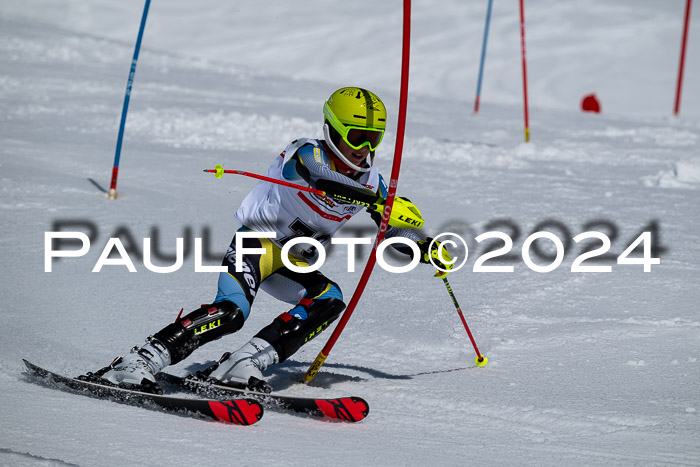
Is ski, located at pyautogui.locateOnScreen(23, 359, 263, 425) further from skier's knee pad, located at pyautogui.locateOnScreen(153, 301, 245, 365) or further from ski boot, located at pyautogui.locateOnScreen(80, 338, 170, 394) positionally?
skier's knee pad, located at pyautogui.locateOnScreen(153, 301, 245, 365)

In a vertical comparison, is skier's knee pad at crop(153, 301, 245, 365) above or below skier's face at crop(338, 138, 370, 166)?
below

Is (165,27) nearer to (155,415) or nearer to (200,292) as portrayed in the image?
(200,292)

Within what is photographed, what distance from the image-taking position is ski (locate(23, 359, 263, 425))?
11.1 feet

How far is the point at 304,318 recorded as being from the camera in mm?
3887

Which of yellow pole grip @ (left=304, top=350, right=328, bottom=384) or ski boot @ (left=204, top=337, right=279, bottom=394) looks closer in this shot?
ski boot @ (left=204, top=337, right=279, bottom=394)

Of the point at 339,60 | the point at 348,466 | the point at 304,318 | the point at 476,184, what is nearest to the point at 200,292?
the point at 304,318

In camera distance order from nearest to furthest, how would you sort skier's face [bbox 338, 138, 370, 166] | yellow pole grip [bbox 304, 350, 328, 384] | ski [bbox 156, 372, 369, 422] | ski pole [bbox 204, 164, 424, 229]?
ski [bbox 156, 372, 369, 422] < ski pole [bbox 204, 164, 424, 229] < skier's face [bbox 338, 138, 370, 166] < yellow pole grip [bbox 304, 350, 328, 384]

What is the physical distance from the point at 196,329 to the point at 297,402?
539 mm

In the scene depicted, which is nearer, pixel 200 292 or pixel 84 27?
pixel 200 292

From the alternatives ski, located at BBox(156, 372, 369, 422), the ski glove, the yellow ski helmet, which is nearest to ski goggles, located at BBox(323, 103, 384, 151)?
the yellow ski helmet

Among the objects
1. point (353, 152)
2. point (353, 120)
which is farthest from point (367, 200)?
point (353, 120)

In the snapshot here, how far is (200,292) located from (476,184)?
414 centimetres

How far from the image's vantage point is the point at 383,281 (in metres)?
6.20

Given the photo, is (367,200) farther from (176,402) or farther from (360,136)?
(176,402)
